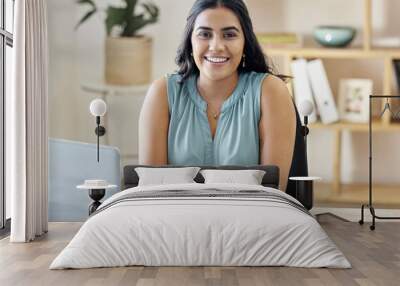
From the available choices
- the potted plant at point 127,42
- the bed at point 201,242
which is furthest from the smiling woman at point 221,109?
the bed at point 201,242

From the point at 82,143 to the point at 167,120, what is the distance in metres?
0.86

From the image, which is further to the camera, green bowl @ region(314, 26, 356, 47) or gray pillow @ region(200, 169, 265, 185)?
green bowl @ region(314, 26, 356, 47)

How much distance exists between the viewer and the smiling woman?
18.1 feet

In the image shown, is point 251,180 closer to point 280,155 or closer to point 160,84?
point 280,155

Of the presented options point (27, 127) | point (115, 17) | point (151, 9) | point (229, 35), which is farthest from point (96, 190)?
point (151, 9)

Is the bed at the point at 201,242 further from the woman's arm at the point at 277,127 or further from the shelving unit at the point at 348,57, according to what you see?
the shelving unit at the point at 348,57

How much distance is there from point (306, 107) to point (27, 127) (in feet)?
7.11

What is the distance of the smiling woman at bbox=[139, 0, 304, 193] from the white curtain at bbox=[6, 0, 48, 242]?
85 cm

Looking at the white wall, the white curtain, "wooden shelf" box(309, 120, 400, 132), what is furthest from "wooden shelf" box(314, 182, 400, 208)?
the white curtain

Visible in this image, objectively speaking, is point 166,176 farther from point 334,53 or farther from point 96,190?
point 334,53

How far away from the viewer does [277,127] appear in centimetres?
553

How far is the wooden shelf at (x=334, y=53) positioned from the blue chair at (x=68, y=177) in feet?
5.91

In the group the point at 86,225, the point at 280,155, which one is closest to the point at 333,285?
the point at 86,225

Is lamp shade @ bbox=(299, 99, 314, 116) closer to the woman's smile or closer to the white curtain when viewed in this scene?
the woman's smile
